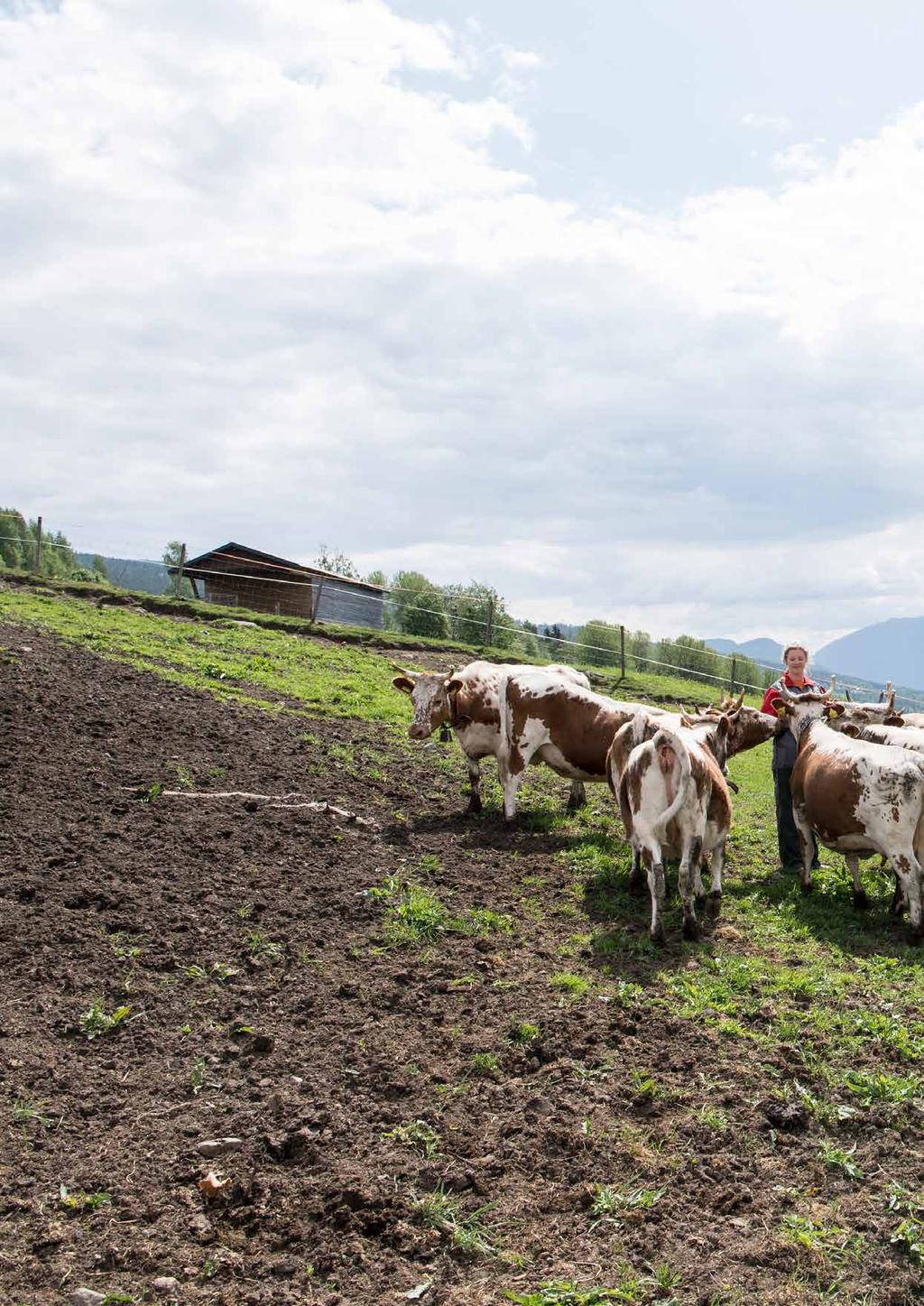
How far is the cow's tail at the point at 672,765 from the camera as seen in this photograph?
916 centimetres

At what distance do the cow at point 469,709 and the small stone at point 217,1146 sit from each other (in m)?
7.50

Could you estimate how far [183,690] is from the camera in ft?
50.1

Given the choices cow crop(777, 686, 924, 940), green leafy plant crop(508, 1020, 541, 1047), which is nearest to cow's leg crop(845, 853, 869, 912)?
cow crop(777, 686, 924, 940)

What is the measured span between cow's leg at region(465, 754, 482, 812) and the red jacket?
11.9 ft

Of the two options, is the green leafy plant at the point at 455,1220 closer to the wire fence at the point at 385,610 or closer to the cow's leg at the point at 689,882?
the cow's leg at the point at 689,882

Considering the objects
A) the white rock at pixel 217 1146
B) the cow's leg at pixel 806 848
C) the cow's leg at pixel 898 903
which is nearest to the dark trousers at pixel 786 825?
the cow's leg at pixel 806 848

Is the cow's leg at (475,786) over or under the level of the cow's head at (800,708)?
under

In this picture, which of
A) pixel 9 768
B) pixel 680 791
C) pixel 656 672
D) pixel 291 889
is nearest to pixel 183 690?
pixel 9 768

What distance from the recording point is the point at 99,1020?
6.97 metres

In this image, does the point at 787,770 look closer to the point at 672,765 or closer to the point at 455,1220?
the point at 672,765

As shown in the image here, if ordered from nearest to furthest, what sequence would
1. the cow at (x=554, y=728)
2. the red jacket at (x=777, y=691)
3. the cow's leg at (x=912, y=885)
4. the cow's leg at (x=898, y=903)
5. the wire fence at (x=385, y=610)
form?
1. the cow's leg at (x=912, y=885)
2. the cow's leg at (x=898, y=903)
3. the red jacket at (x=777, y=691)
4. the cow at (x=554, y=728)
5. the wire fence at (x=385, y=610)

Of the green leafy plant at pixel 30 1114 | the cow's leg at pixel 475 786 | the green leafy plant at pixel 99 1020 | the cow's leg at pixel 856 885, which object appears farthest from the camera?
the cow's leg at pixel 475 786

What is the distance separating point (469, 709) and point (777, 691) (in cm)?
392

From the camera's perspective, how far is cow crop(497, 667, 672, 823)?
12.8 metres
